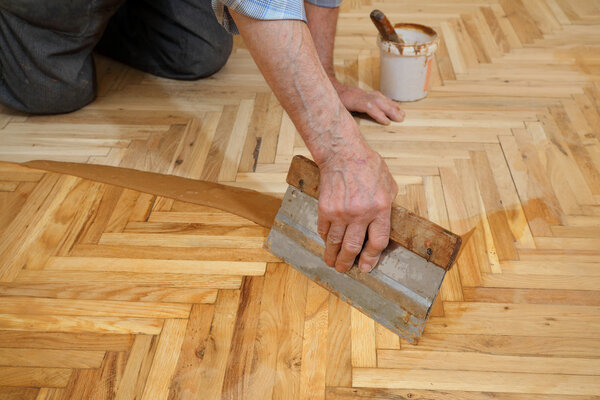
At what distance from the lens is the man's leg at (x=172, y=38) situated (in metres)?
2.10

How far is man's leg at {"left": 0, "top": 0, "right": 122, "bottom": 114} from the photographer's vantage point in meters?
1.81

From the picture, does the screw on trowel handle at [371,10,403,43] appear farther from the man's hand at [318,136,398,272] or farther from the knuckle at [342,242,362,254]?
the knuckle at [342,242,362,254]

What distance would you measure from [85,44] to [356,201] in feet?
4.80

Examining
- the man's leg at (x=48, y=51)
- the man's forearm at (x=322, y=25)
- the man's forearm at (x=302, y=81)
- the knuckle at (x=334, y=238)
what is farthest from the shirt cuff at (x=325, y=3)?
the knuckle at (x=334, y=238)

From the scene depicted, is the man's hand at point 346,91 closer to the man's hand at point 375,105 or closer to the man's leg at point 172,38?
the man's hand at point 375,105

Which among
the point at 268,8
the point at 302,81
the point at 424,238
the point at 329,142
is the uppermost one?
the point at 268,8

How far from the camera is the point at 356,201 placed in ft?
3.36

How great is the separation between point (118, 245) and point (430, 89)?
1.33 m

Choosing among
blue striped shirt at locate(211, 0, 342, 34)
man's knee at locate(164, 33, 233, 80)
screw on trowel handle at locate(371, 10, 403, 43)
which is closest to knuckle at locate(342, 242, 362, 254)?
blue striped shirt at locate(211, 0, 342, 34)

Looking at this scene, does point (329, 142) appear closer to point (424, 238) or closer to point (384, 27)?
point (424, 238)

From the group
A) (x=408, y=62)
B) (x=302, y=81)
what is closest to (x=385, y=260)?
(x=302, y=81)

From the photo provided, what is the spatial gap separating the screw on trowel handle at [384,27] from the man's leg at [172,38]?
0.68 m

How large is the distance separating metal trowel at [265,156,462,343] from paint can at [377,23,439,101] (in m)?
0.86

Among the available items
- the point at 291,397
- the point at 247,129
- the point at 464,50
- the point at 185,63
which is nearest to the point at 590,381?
the point at 291,397
